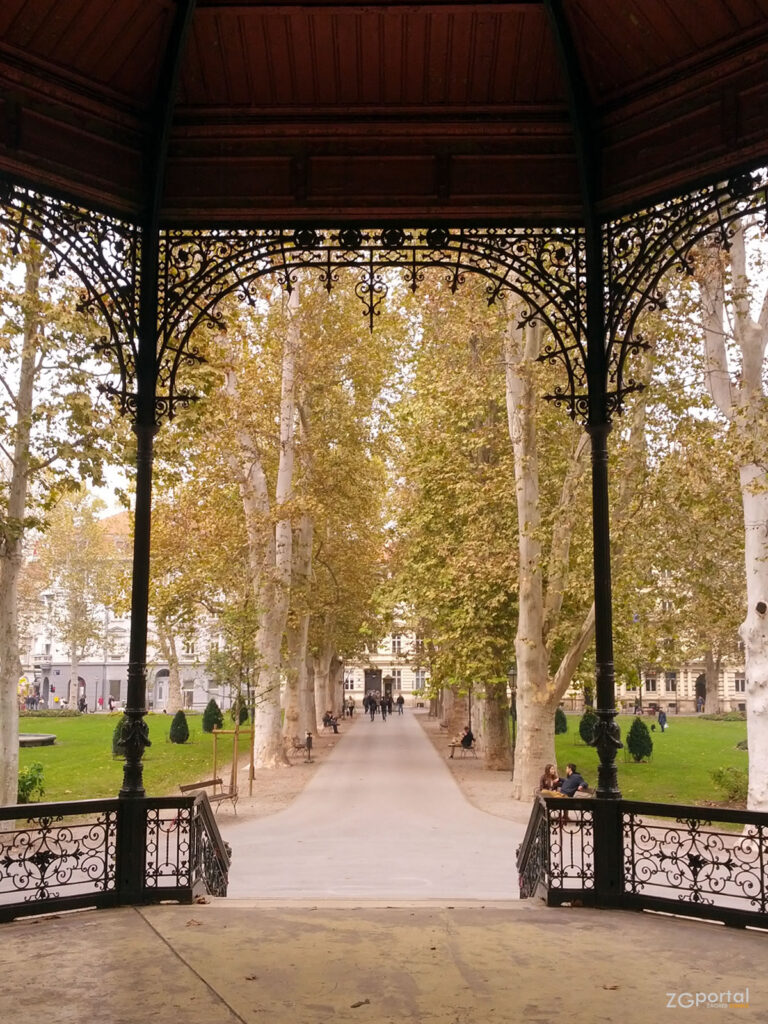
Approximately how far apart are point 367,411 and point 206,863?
2463cm

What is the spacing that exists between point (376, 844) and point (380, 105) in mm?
12423

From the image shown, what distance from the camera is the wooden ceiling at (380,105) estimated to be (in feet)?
22.6

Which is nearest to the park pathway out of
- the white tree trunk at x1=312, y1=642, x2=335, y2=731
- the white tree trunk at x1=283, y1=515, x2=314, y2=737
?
the white tree trunk at x1=283, y1=515, x2=314, y2=737

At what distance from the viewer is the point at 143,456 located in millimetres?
7891

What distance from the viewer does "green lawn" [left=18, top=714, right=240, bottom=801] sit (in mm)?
22719

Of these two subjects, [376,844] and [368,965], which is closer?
[368,965]

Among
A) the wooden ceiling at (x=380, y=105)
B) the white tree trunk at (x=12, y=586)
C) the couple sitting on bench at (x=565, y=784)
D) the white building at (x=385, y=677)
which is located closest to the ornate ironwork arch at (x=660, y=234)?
the wooden ceiling at (x=380, y=105)

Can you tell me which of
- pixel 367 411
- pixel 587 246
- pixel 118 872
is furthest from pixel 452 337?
pixel 118 872

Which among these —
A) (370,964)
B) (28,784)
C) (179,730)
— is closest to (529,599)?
(28,784)

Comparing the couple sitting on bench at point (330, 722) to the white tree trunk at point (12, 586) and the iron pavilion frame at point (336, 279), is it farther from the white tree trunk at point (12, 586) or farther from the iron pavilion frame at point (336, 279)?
the iron pavilion frame at point (336, 279)

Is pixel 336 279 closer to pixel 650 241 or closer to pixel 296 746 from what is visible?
pixel 650 241

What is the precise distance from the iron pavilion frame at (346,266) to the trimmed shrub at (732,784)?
41.9 feet

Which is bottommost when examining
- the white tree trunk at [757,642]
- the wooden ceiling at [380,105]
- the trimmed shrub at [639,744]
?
the trimmed shrub at [639,744]

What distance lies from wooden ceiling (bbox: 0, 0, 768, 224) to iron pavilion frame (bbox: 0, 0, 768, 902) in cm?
15
